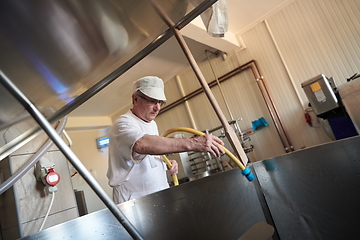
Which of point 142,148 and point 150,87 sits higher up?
point 150,87

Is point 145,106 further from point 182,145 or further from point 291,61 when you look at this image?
point 291,61

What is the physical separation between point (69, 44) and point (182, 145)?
645 mm

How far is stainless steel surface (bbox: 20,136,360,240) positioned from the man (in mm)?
163

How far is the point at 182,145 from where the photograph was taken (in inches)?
37.8

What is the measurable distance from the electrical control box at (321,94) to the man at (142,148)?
1.88m

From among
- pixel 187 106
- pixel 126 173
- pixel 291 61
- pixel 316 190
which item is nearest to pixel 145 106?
pixel 126 173

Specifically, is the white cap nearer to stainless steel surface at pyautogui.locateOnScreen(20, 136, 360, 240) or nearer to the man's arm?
the man's arm

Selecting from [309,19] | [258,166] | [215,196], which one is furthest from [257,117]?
[215,196]

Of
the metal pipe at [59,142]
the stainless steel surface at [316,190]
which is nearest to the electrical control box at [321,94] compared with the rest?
the stainless steel surface at [316,190]

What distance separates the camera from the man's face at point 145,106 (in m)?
1.44

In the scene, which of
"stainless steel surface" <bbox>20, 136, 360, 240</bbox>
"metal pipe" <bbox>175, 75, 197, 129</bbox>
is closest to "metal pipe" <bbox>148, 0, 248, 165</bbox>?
"stainless steel surface" <bbox>20, 136, 360, 240</bbox>

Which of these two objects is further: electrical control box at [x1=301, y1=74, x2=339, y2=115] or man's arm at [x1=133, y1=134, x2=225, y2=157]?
electrical control box at [x1=301, y1=74, x2=339, y2=115]

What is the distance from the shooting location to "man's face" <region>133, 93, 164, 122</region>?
1.44m

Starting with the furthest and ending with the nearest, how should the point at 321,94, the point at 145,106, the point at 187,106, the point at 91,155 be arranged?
the point at 91,155
the point at 187,106
the point at 321,94
the point at 145,106
